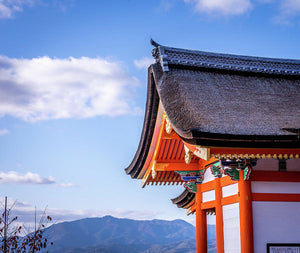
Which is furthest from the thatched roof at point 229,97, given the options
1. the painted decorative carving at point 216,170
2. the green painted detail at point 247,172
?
the painted decorative carving at point 216,170

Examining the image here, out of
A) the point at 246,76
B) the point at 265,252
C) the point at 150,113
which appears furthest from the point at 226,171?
the point at 246,76

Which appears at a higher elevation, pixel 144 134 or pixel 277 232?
pixel 144 134

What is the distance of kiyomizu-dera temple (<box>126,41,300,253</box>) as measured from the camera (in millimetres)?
8609

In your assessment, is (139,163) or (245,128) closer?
(245,128)

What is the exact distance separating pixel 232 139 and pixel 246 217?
2366 millimetres

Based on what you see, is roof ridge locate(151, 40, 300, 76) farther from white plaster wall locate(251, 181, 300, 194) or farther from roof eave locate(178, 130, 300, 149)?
roof eave locate(178, 130, 300, 149)

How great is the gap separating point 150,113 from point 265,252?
4.51 m

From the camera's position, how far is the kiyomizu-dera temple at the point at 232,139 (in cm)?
861

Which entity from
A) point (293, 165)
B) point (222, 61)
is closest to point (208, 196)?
point (293, 165)

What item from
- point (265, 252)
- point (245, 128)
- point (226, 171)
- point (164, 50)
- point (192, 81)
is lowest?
point (265, 252)

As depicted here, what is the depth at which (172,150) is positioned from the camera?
512 inches

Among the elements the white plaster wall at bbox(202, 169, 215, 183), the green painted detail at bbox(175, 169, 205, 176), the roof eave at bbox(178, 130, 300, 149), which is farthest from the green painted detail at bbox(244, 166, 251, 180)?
the green painted detail at bbox(175, 169, 205, 176)

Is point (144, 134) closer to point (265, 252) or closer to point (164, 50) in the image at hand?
point (164, 50)

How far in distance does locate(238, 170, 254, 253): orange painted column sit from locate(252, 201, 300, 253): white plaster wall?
0.15 m
